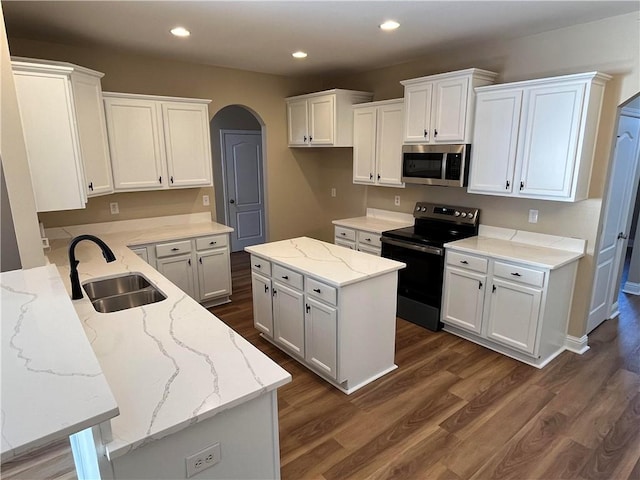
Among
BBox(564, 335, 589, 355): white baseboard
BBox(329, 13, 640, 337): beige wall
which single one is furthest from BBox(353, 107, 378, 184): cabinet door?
BBox(564, 335, 589, 355): white baseboard

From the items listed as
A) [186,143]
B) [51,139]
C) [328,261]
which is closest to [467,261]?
[328,261]

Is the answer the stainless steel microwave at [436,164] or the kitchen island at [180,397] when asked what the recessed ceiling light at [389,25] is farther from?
the kitchen island at [180,397]

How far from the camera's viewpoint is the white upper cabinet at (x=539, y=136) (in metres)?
2.87

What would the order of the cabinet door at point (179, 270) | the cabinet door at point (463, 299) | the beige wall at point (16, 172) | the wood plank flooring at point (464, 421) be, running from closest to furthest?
the wood plank flooring at point (464, 421), the beige wall at point (16, 172), the cabinet door at point (463, 299), the cabinet door at point (179, 270)

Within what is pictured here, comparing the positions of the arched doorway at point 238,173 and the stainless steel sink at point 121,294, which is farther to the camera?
the arched doorway at point 238,173

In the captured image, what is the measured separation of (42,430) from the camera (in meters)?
0.89

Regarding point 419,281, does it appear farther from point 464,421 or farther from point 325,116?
point 325,116

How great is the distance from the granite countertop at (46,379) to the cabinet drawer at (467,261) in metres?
2.89

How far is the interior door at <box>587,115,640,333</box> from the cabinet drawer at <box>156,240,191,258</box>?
372 cm

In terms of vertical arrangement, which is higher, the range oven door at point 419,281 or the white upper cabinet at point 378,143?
the white upper cabinet at point 378,143

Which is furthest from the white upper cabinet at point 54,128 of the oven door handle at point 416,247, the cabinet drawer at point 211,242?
the oven door handle at point 416,247

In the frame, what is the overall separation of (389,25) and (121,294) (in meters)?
2.75

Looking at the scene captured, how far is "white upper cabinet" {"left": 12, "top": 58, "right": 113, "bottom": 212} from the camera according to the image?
2.67 m

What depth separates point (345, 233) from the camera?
455 cm
